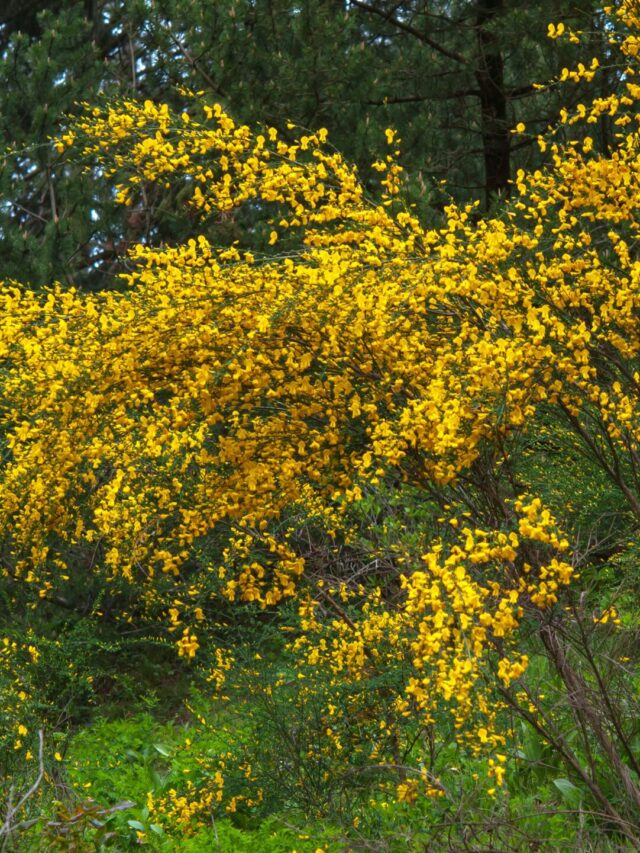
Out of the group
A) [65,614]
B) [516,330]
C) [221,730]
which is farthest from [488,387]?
[65,614]

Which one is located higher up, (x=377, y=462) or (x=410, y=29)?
(x=410, y=29)

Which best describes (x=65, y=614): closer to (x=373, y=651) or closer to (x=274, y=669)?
(x=274, y=669)

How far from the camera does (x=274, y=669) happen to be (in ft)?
17.8

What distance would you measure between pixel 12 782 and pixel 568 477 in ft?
9.42

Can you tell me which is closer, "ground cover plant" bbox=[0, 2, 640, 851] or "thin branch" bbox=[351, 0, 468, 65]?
"ground cover plant" bbox=[0, 2, 640, 851]

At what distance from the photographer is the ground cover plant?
3.80m

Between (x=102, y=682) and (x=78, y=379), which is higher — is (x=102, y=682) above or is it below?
below

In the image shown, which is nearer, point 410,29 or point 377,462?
point 377,462

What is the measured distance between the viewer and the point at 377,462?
474 cm

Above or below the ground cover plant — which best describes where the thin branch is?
above

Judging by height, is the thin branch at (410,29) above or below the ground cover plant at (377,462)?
above

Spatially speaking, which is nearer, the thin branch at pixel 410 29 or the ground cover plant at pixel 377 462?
the ground cover plant at pixel 377 462

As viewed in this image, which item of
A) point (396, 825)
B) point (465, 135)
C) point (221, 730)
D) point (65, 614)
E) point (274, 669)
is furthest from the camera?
point (465, 135)

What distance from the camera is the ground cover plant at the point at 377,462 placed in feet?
12.5
